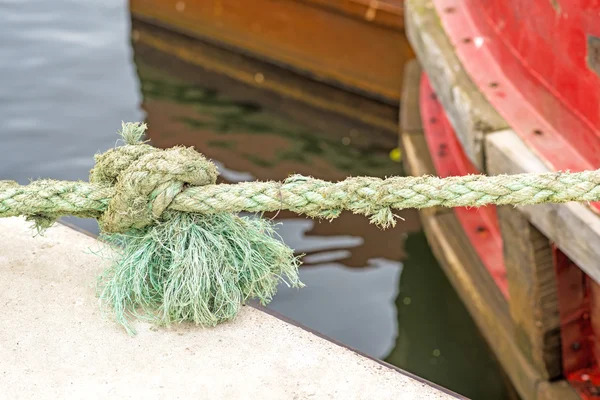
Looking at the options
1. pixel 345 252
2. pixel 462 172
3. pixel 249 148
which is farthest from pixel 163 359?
pixel 249 148

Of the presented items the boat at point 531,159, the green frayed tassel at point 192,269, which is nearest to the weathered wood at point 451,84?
the boat at point 531,159

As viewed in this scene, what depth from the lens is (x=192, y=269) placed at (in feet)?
5.15

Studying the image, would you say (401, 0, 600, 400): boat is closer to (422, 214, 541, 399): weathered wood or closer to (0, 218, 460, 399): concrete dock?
(422, 214, 541, 399): weathered wood

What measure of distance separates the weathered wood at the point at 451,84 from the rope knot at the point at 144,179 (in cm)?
137

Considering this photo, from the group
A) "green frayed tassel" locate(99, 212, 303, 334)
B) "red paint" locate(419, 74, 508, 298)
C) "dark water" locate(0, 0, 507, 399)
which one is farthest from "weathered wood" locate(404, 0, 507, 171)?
"green frayed tassel" locate(99, 212, 303, 334)

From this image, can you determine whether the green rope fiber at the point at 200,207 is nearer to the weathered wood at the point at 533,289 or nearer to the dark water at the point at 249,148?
the weathered wood at the point at 533,289

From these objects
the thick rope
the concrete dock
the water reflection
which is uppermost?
the thick rope

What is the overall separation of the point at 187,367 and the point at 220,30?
14.8 ft

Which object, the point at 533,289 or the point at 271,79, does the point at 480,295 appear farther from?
the point at 271,79

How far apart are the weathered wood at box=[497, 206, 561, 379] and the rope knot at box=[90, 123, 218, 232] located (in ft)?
4.30

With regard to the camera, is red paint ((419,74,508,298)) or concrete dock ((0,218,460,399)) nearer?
concrete dock ((0,218,460,399))

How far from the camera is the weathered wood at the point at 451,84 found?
273cm

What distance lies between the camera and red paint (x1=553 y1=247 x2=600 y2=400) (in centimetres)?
255

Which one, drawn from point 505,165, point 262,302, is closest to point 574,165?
point 505,165
